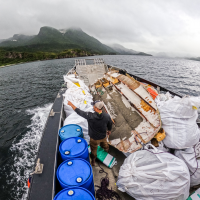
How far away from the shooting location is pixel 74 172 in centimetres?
201

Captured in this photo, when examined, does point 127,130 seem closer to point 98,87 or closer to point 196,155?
point 196,155

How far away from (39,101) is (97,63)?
7.14 metres

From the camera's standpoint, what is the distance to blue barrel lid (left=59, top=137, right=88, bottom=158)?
7.77 ft

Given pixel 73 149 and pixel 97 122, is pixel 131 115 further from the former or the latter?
pixel 73 149

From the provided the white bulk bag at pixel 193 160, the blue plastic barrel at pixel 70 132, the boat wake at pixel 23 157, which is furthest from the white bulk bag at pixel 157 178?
the boat wake at pixel 23 157

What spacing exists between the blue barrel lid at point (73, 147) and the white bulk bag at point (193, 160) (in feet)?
7.67

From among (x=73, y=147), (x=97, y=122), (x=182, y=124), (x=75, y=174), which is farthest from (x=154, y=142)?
(x=75, y=174)

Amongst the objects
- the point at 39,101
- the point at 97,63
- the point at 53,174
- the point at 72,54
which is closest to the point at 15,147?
the point at 53,174

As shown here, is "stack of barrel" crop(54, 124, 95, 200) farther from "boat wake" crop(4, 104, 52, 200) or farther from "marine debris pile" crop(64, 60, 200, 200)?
"boat wake" crop(4, 104, 52, 200)

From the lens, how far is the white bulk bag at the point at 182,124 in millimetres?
2824

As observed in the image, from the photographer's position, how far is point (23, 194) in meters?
3.60

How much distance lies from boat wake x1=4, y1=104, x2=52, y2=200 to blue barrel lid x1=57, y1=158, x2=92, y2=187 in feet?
3.78

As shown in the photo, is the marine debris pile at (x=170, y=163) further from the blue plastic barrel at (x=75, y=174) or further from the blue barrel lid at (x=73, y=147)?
the blue barrel lid at (x=73, y=147)

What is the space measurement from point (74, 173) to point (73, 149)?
1.70ft
